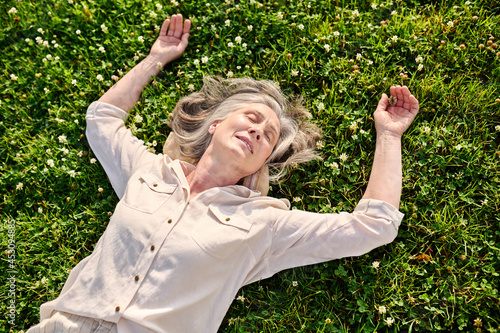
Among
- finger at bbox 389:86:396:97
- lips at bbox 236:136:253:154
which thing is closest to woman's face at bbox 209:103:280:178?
lips at bbox 236:136:253:154

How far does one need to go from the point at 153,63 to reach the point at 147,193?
177cm

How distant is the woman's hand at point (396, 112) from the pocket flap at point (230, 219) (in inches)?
65.5

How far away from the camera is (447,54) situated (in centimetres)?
487

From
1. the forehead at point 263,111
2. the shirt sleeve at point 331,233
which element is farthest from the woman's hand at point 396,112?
the forehead at point 263,111

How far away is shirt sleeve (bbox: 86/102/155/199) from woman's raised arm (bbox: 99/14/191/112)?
0.20 m

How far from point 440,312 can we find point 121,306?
2734 millimetres

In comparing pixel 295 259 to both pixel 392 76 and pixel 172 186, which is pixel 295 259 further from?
pixel 392 76

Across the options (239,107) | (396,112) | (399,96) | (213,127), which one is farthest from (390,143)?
(213,127)

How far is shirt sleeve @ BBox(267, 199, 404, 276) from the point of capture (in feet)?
12.2

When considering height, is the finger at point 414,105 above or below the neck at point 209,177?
above

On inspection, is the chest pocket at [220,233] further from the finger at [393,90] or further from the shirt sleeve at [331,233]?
the finger at [393,90]

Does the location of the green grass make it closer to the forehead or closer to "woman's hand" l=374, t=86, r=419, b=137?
"woman's hand" l=374, t=86, r=419, b=137

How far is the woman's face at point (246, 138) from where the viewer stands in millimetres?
3924

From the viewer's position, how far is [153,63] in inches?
198
